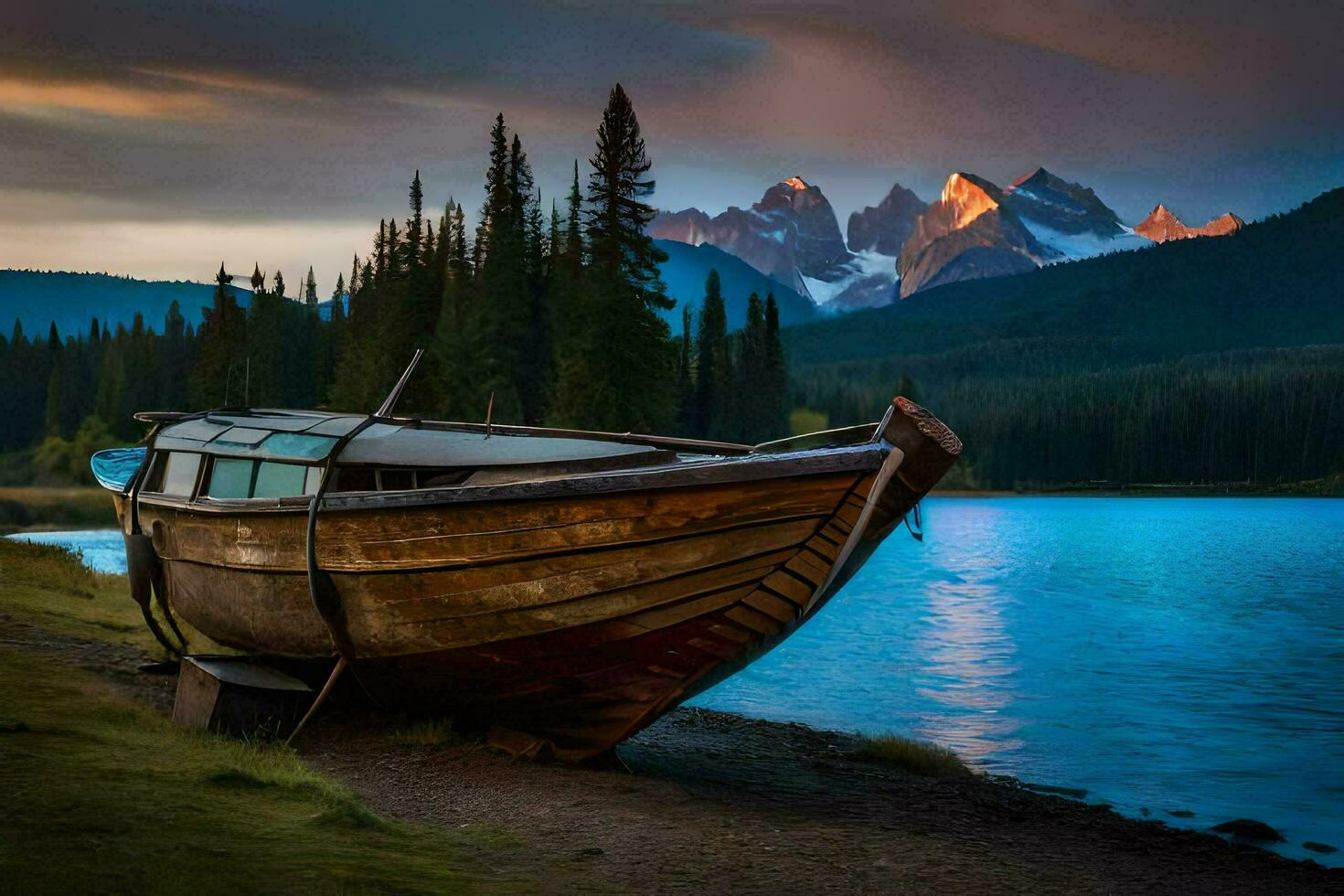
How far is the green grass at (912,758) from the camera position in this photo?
557 inches

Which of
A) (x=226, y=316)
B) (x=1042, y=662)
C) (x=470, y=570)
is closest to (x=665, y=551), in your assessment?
(x=470, y=570)

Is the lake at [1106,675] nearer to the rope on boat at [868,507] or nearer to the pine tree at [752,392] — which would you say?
the rope on boat at [868,507]

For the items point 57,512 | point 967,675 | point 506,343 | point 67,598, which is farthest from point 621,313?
point 67,598

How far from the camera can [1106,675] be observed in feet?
95.2

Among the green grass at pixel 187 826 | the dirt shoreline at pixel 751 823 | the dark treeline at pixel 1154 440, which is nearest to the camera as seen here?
the green grass at pixel 187 826

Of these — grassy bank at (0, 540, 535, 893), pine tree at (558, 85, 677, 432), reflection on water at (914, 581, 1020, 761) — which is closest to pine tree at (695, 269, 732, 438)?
pine tree at (558, 85, 677, 432)

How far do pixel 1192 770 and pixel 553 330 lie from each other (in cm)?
6048

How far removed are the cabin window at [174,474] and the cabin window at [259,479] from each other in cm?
34

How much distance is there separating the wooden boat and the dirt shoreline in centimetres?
76

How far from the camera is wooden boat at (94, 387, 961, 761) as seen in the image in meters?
9.15

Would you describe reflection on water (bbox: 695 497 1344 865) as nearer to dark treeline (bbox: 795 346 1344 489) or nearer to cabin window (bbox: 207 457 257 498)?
Result: cabin window (bbox: 207 457 257 498)

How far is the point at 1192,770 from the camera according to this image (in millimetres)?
18109

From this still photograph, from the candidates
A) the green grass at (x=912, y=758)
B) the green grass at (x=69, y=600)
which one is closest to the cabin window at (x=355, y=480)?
the green grass at (x=69, y=600)

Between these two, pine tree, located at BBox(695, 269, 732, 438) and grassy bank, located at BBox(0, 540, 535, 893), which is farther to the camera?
pine tree, located at BBox(695, 269, 732, 438)
